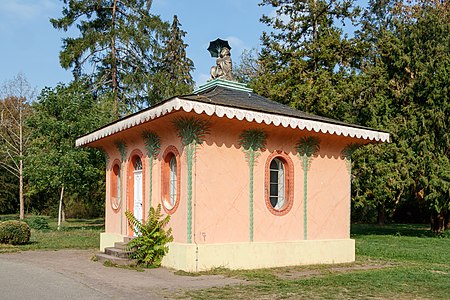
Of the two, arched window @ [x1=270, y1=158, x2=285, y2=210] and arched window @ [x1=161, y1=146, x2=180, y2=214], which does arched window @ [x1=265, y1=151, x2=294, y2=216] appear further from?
arched window @ [x1=161, y1=146, x2=180, y2=214]

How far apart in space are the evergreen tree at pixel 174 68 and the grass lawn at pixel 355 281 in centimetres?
2165

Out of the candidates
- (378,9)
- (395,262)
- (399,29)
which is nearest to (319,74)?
(399,29)

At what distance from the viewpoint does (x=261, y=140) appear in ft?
41.2

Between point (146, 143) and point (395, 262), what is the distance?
25.1ft

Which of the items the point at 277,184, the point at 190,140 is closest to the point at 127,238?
the point at 190,140

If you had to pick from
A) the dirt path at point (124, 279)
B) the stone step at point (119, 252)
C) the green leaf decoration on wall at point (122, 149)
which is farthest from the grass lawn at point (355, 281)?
the green leaf decoration on wall at point (122, 149)

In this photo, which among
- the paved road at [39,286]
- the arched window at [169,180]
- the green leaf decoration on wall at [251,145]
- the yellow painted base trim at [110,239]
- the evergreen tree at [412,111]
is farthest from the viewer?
the evergreen tree at [412,111]

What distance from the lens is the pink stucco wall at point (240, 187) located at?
458 inches

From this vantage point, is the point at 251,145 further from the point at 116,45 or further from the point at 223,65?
the point at 116,45

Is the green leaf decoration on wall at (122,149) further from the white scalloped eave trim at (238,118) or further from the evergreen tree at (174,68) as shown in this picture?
the evergreen tree at (174,68)

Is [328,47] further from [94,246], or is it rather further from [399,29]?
[94,246]

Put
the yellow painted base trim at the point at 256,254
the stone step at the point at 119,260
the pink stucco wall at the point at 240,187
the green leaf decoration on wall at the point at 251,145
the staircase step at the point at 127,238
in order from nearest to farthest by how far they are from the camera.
→ the yellow painted base trim at the point at 256,254, the pink stucco wall at the point at 240,187, the stone step at the point at 119,260, the green leaf decoration on wall at the point at 251,145, the staircase step at the point at 127,238

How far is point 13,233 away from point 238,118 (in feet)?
35.0

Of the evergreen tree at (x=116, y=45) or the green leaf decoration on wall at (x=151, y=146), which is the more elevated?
the evergreen tree at (x=116, y=45)
